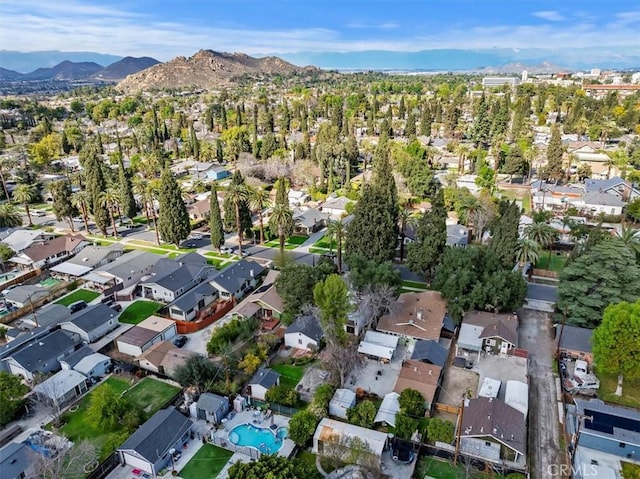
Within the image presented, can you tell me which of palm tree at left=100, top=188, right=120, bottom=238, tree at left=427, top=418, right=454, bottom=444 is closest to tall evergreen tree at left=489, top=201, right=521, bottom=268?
tree at left=427, top=418, right=454, bottom=444

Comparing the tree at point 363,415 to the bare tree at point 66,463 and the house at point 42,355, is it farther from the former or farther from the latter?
the house at point 42,355

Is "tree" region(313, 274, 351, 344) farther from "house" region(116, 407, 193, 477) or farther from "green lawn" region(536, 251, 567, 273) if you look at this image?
"green lawn" region(536, 251, 567, 273)

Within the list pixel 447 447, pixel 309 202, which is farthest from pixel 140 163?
pixel 447 447

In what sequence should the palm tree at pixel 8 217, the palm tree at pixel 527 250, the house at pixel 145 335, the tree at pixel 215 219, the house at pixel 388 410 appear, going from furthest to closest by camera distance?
the palm tree at pixel 8 217 → the tree at pixel 215 219 → the palm tree at pixel 527 250 → the house at pixel 145 335 → the house at pixel 388 410

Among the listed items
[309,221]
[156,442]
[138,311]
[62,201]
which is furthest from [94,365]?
[62,201]

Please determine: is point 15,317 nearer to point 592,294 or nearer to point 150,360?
point 150,360

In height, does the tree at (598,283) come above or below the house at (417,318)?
above

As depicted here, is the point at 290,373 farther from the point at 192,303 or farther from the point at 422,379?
the point at 192,303

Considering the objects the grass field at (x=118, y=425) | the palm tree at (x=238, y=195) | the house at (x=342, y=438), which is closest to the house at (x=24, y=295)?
the grass field at (x=118, y=425)
